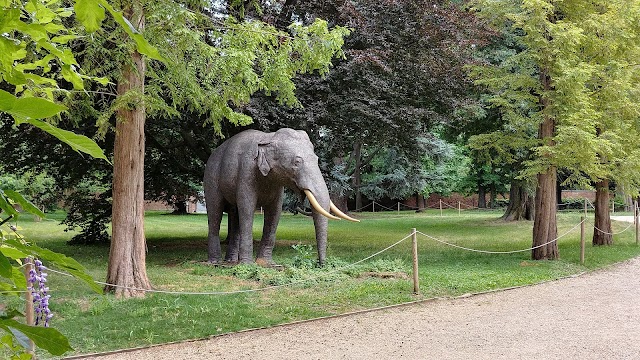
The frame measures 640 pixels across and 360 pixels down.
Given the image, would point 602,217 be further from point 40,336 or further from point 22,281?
point 40,336

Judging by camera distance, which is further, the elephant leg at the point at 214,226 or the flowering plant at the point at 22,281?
the elephant leg at the point at 214,226

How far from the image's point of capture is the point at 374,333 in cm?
727

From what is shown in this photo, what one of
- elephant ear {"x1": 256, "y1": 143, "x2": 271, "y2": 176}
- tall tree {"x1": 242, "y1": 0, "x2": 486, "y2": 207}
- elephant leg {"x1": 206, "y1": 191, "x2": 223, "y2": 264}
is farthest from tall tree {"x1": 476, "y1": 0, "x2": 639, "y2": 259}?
elephant leg {"x1": 206, "y1": 191, "x2": 223, "y2": 264}

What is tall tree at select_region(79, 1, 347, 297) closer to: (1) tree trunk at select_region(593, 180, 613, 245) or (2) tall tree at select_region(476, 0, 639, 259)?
(2) tall tree at select_region(476, 0, 639, 259)

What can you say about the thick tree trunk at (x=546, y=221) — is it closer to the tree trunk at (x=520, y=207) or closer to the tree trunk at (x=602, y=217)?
the tree trunk at (x=602, y=217)

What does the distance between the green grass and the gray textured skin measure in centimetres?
69

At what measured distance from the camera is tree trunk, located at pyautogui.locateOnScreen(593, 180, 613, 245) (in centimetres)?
1817

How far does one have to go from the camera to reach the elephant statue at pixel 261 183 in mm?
11531

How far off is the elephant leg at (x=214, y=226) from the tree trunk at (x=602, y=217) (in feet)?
38.2

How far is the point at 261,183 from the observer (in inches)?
488

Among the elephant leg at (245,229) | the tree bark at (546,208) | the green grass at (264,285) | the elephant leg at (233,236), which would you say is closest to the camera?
the green grass at (264,285)

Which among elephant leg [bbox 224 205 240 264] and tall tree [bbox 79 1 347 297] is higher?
tall tree [bbox 79 1 347 297]

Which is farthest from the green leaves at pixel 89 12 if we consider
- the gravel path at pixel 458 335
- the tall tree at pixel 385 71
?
the tall tree at pixel 385 71

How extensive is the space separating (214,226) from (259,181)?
4.97 feet
